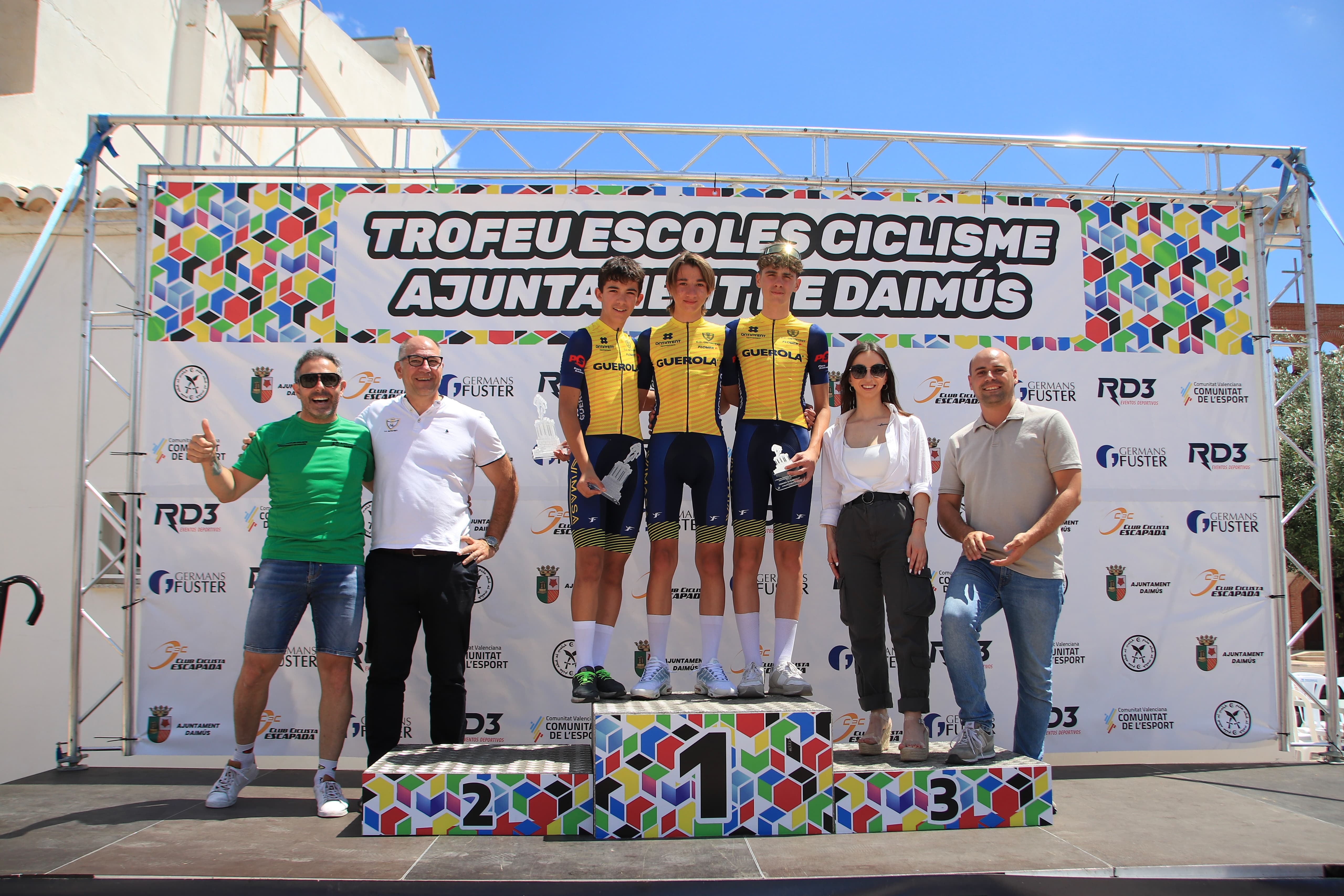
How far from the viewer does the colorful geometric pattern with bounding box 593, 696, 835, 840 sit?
9.56 feet

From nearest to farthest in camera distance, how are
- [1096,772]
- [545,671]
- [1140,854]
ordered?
[1140,854], [1096,772], [545,671]

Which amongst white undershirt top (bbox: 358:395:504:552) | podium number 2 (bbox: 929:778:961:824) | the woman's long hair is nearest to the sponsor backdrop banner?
white undershirt top (bbox: 358:395:504:552)

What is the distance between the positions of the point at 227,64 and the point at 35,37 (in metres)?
2.08

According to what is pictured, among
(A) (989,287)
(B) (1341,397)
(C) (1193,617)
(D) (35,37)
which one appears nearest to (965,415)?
(A) (989,287)

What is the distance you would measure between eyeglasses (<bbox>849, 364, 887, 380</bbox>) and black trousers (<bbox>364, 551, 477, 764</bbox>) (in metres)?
1.81

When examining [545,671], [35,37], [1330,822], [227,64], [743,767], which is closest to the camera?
[743,767]

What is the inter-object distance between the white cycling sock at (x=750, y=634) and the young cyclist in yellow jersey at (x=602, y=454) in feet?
1.73

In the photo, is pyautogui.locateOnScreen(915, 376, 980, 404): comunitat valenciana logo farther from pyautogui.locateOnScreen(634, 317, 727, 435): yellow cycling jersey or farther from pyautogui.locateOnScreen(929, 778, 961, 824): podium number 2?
pyautogui.locateOnScreen(929, 778, 961, 824): podium number 2

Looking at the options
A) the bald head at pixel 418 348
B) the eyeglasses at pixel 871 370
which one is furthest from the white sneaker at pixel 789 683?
the bald head at pixel 418 348

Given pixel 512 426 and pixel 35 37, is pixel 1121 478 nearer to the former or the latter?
pixel 512 426

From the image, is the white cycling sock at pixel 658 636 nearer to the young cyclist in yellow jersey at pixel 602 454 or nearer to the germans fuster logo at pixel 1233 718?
the young cyclist in yellow jersey at pixel 602 454

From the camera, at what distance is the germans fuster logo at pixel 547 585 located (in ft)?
14.6

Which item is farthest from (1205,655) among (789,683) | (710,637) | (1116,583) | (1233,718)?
(710,637)

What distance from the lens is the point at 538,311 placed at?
4559mm
